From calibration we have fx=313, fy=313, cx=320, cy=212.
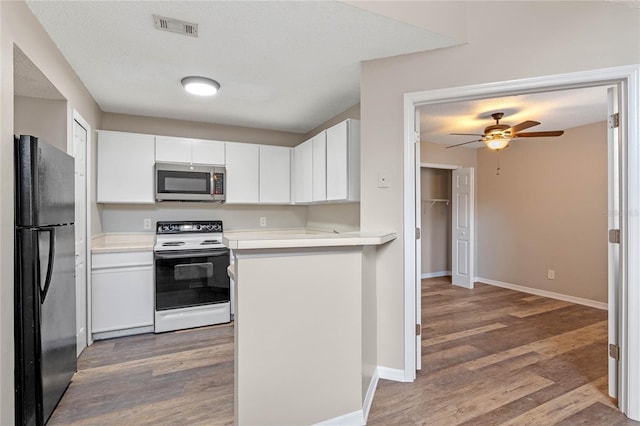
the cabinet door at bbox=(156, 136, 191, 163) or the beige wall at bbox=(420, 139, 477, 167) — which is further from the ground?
the beige wall at bbox=(420, 139, 477, 167)

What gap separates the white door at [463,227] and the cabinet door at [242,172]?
3.49 meters

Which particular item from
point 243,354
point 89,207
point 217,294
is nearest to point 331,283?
point 243,354

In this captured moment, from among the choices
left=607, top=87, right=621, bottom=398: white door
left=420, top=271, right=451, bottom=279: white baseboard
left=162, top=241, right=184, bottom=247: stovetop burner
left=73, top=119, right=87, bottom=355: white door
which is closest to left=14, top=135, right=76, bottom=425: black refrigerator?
left=73, top=119, right=87, bottom=355: white door

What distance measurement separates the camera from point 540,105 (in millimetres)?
3408

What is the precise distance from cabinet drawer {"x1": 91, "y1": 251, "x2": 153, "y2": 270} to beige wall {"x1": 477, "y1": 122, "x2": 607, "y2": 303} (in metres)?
5.19

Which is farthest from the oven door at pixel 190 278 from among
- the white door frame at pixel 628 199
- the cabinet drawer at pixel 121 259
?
the white door frame at pixel 628 199

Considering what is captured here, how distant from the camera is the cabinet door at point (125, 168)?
329 centimetres

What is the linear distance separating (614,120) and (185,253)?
3.64 m

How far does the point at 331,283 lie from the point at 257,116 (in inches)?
105

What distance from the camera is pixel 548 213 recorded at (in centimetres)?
462

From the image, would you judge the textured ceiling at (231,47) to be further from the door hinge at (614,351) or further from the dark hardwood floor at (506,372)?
the dark hardwood floor at (506,372)

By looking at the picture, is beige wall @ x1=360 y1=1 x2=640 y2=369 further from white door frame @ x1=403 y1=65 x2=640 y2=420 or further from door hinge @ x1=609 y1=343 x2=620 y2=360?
door hinge @ x1=609 y1=343 x2=620 y2=360

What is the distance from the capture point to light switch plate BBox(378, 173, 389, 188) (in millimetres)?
2314

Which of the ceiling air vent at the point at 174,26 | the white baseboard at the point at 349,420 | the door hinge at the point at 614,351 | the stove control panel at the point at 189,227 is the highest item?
the ceiling air vent at the point at 174,26
